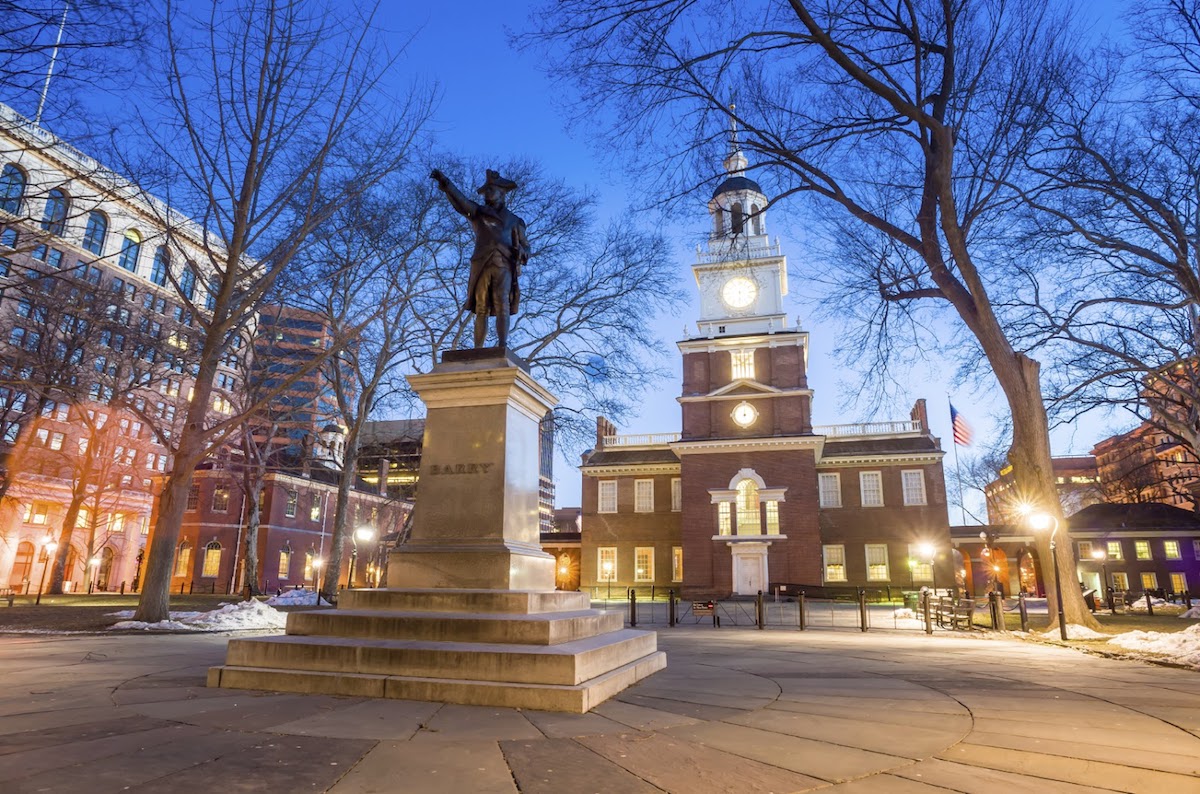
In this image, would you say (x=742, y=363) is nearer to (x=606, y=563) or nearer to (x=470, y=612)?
(x=606, y=563)

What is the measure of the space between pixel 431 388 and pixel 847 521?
126 ft

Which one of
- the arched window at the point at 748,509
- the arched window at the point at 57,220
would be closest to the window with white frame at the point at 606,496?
the arched window at the point at 748,509

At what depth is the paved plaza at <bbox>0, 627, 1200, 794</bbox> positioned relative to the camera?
3.06 meters

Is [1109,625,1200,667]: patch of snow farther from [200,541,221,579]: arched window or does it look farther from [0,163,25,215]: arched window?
[200,541,221,579]: arched window

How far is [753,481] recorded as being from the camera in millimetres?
38375

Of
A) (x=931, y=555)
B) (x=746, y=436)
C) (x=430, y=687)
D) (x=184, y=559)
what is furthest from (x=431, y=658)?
(x=184, y=559)

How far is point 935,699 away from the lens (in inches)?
215

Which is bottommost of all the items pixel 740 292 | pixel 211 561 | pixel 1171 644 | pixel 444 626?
pixel 1171 644

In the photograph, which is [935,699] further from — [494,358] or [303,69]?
[303,69]

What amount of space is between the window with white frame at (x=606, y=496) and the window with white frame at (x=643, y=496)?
4.84 ft

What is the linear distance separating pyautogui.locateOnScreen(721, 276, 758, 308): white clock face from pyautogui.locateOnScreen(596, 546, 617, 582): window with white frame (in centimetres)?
1845

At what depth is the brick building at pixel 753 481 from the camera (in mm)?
37406

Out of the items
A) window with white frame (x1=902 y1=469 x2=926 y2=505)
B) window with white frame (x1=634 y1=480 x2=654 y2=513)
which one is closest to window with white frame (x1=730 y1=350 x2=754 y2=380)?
window with white frame (x1=634 y1=480 x2=654 y2=513)

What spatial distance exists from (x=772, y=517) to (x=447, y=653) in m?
34.6
